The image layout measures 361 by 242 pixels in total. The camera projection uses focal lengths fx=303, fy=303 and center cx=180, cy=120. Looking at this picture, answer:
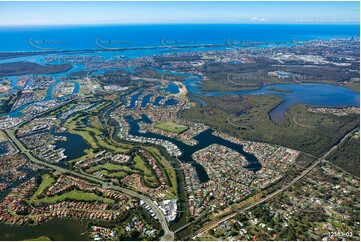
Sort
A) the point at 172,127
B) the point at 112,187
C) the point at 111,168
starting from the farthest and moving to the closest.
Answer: the point at 172,127, the point at 111,168, the point at 112,187

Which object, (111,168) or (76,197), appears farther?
(111,168)

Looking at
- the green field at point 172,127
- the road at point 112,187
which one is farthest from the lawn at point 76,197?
the green field at point 172,127

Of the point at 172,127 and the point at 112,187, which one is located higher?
the point at 172,127

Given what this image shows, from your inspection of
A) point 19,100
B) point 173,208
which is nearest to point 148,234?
point 173,208

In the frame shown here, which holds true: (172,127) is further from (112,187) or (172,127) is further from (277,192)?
(277,192)

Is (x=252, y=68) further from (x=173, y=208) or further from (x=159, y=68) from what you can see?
(x=173, y=208)

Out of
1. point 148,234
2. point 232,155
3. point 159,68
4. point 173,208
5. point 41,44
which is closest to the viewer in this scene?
point 148,234

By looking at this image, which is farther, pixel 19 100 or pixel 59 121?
pixel 19 100

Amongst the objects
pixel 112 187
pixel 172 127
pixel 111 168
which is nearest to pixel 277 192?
pixel 112 187
